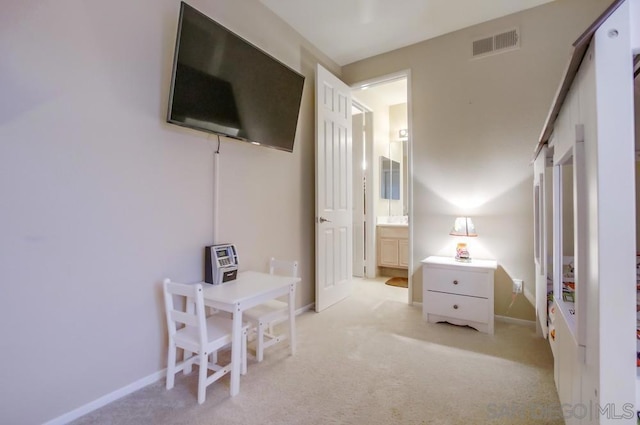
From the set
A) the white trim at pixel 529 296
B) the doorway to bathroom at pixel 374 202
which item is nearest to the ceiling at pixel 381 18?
the doorway to bathroom at pixel 374 202

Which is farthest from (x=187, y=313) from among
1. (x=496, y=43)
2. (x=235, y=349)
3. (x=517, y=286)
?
(x=496, y=43)

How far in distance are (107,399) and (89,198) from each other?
3.60 ft

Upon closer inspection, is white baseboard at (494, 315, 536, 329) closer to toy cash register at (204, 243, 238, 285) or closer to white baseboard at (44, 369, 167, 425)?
toy cash register at (204, 243, 238, 285)

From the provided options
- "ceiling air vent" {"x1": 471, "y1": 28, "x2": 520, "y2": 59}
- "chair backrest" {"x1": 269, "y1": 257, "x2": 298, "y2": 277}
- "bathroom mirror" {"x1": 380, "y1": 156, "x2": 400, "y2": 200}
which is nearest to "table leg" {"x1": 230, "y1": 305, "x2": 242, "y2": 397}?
"chair backrest" {"x1": 269, "y1": 257, "x2": 298, "y2": 277}

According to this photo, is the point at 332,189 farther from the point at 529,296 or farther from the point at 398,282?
the point at 529,296

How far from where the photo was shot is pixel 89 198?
1.60 meters

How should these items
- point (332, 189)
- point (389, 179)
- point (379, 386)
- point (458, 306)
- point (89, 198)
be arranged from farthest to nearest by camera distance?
point (389, 179), point (332, 189), point (458, 306), point (379, 386), point (89, 198)

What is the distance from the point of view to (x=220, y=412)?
160 centimetres

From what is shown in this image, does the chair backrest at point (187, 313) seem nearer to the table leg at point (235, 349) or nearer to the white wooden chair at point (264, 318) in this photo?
the table leg at point (235, 349)

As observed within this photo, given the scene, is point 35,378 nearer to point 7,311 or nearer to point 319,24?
point 7,311

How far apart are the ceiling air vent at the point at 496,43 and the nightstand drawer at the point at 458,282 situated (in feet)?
6.87

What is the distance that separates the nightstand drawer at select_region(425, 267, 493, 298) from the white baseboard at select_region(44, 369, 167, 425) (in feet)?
7.42

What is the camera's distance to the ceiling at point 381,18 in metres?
2.66

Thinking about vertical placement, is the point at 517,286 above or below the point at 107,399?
above
